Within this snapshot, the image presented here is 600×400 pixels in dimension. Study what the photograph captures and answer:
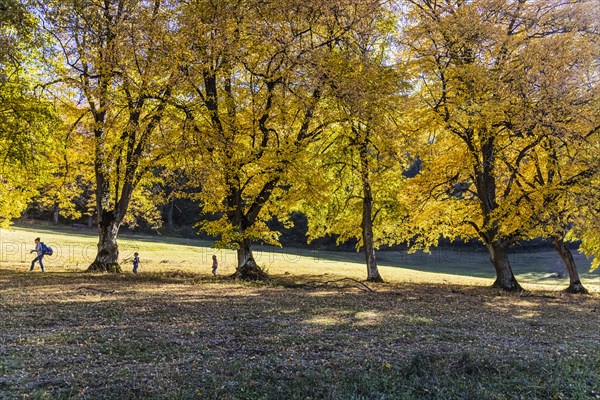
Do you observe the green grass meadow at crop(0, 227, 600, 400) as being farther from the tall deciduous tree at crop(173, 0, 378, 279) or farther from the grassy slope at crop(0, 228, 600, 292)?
the grassy slope at crop(0, 228, 600, 292)

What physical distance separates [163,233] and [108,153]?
53680 mm

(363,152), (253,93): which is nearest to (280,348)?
(253,93)

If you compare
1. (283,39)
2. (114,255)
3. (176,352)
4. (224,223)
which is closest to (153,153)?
(224,223)

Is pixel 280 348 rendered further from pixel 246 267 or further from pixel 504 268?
pixel 504 268

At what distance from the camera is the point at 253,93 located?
18.7 metres

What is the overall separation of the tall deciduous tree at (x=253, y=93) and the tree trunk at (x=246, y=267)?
5 centimetres

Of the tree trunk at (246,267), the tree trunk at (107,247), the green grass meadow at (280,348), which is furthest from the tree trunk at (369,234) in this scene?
the tree trunk at (107,247)

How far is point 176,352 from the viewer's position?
7.23 metres

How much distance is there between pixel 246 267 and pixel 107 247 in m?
6.84

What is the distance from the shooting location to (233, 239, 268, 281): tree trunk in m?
20.7

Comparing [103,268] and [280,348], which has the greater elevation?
[103,268]

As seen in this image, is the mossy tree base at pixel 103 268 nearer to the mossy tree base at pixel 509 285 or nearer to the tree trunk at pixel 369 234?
the tree trunk at pixel 369 234

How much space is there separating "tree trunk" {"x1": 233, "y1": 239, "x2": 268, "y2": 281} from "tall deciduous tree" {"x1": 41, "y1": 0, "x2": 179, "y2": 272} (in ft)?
18.6

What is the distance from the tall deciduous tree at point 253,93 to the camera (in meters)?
16.7
